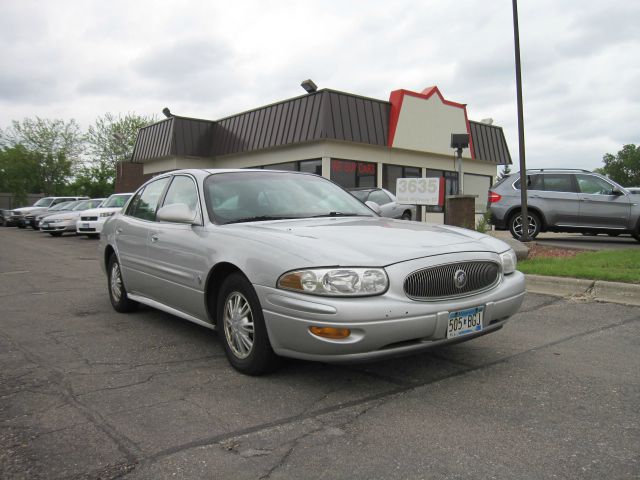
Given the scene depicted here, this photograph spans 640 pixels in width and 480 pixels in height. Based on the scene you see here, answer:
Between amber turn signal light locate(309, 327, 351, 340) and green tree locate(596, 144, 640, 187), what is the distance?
94.0 meters

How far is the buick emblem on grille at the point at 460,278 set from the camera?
3.60 m

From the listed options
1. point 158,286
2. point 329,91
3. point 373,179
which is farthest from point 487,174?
point 158,286

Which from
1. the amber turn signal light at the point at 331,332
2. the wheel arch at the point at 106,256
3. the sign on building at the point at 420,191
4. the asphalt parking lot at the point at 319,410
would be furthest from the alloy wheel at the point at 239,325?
the sign on building at the point at 420,191

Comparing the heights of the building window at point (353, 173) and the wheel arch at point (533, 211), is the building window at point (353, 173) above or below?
above

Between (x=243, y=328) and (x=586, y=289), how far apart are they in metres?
4.65

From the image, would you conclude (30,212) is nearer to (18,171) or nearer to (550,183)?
(18,171)

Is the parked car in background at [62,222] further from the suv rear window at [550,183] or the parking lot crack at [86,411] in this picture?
the parking lot crack at [86,411]

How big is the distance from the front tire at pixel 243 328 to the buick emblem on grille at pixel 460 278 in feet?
4.12

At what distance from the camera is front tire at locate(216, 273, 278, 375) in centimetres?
365

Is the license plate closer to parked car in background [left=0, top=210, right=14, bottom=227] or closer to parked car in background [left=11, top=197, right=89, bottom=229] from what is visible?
parked car in background [left=11, top=197, right=89, bottom=229]

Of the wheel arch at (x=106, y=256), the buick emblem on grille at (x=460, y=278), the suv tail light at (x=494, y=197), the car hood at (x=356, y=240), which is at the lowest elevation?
the wheel arch at (x=106, y=256)

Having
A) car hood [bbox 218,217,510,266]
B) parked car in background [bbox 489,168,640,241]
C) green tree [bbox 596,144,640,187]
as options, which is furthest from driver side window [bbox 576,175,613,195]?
green tree [bbox 596,144,640,187]

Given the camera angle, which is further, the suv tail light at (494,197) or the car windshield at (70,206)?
the car windshield at (70,206)

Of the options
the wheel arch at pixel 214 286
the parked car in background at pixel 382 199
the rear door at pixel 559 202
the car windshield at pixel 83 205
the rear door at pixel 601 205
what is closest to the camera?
the wheel arch at pixel 214 286
